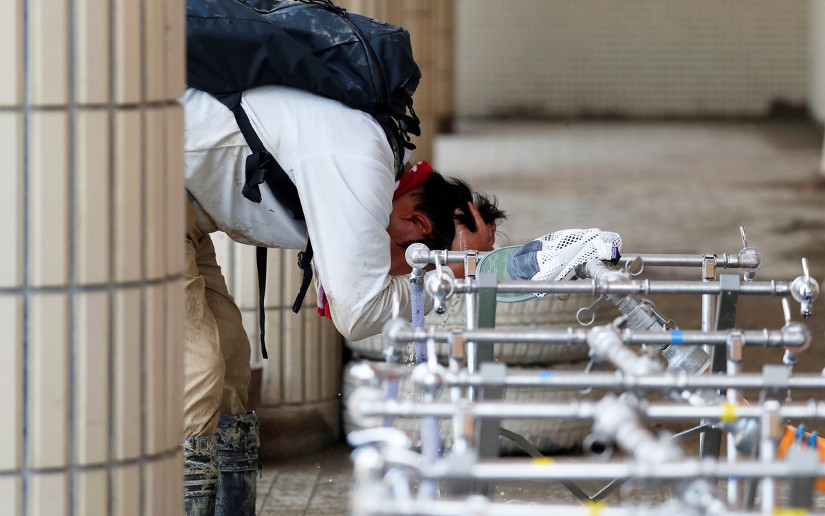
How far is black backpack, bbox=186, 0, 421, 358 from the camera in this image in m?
2.23

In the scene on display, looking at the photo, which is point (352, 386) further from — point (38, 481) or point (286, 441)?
point (38, 481)

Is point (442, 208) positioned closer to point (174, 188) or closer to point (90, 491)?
point (174, 188)

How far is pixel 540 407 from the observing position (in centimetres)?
129

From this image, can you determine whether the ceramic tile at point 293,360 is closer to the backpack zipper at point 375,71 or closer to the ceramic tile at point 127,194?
the backpack zipper at point 375,71

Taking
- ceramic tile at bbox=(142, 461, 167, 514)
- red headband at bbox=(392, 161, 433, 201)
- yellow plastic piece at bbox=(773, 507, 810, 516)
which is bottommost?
ceramic tile at bbox=(142, 461, 167, 514)

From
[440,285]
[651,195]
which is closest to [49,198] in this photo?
[440,285]

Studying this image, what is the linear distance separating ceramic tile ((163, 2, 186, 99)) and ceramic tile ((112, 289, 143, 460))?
293mm

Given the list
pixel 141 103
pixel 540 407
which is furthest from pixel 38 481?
pixel 540 407

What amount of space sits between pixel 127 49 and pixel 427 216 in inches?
41.0

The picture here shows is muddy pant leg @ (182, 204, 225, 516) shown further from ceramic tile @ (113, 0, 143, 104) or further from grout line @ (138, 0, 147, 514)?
ceramic tile @ (113, 0, 143, 104)

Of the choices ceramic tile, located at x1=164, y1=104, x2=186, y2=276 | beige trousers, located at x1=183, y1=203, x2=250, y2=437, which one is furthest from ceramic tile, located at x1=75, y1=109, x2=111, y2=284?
beige trousers, located at x1=183, y1=203, x2=250, y2=437

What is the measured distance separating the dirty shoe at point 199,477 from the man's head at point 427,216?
0.55 m

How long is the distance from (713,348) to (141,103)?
3.42ft

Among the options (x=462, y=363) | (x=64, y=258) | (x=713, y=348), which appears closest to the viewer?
(x=64, y=258)
